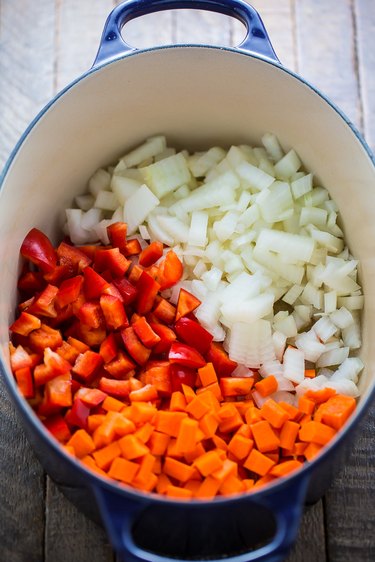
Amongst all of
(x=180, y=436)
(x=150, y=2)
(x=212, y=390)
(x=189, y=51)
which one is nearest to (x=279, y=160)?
(x=189, y=51)

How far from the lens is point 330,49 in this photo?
1.94 metres

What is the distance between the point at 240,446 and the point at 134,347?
28 cm

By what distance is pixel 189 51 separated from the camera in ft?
5.02

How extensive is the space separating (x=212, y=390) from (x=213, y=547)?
294 mm

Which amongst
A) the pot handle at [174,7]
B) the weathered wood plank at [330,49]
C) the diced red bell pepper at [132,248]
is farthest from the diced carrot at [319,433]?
the weathered wood plank at [330,49]

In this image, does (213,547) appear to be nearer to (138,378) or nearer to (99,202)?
(138,378)

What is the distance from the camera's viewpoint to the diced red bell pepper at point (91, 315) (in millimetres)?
1487

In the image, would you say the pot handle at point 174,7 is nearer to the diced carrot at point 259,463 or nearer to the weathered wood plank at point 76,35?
the weathered wood plank at point 76,35

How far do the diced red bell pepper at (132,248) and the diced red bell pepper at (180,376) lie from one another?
0.28m

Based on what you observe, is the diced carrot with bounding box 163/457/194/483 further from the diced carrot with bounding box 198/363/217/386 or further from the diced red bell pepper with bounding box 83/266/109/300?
the diced red bell pepper with bounding box 83/266/109/300

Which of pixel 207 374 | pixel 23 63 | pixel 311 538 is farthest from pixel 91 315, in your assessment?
pixel 23 63

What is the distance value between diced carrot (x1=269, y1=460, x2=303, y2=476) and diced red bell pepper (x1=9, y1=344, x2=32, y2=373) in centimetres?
49

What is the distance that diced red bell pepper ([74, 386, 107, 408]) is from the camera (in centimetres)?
138

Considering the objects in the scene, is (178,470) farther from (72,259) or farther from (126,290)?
(72,259)
